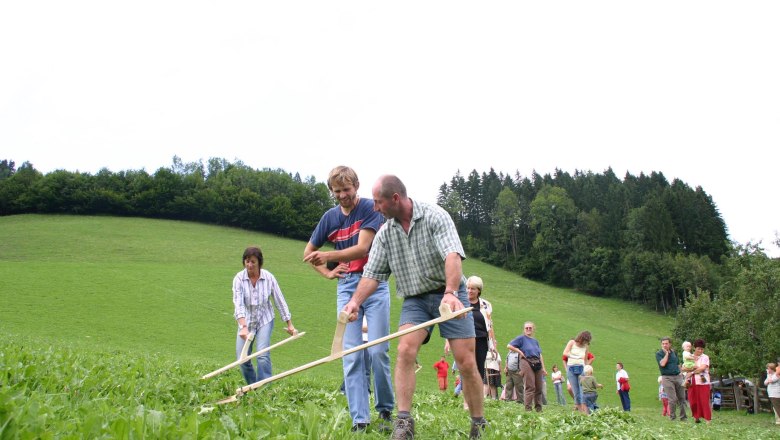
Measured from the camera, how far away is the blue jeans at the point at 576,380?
1477cm

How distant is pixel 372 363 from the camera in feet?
19.3

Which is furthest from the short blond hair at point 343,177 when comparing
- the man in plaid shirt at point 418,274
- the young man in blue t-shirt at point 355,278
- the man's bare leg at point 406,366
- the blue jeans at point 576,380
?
the blue jeans at point 576,380

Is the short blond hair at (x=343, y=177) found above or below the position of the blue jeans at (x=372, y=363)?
above

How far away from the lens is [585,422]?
280 inches

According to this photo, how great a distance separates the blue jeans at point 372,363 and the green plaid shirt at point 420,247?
46 cm

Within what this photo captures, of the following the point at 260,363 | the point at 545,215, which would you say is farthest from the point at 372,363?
the point at 545,215

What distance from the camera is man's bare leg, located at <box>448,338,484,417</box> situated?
528cm

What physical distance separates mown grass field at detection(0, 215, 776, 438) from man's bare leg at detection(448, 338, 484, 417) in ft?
1.52

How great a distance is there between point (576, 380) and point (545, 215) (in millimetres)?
94566

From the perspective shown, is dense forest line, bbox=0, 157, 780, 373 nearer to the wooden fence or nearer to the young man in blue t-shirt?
the wooden fence

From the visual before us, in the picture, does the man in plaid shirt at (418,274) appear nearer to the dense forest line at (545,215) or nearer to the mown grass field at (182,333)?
the mown grass field at (182,333)

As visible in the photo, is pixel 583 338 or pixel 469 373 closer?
pixel 469 373

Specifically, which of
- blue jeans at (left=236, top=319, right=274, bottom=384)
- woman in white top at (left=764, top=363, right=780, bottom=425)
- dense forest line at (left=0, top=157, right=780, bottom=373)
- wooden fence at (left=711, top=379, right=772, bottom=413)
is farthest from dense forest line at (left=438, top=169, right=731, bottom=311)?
blue jeans at (left=236, top=319, right=274, bottom=384)

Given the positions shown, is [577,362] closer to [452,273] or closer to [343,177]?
[343,177]
